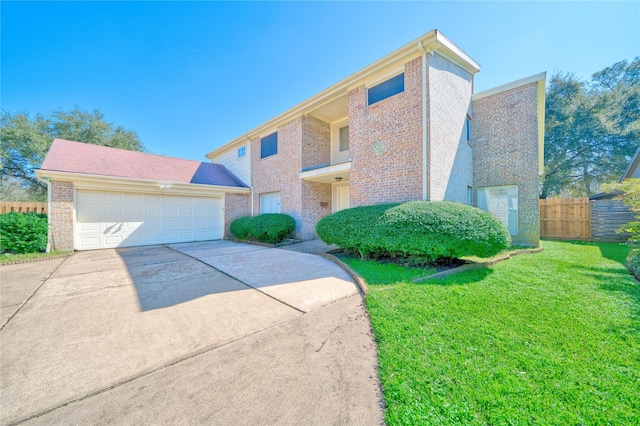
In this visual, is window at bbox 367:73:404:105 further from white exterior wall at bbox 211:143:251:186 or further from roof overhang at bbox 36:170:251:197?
roof overhang at bbox 36:170:251:197

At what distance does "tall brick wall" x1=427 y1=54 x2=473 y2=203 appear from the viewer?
6.61 meters

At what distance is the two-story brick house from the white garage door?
115cm

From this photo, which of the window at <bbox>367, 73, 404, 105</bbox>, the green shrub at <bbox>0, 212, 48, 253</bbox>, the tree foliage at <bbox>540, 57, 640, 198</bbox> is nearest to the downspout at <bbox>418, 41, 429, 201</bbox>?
the window at <bbox>367, 73, 404, 105</bbox>

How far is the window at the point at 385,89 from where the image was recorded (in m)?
7.05

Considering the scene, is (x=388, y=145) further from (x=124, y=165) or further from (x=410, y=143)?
(x=124, y=165)

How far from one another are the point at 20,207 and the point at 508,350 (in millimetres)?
13909

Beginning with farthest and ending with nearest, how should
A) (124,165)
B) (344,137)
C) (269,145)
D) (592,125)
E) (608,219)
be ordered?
1. (592,125)
2. (269,145)
3. (344,137)
4. (124,165)
5. (608,219)

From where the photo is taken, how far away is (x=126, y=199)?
9.30 meters

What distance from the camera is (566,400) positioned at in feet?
5.71

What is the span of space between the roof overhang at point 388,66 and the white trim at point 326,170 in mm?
2559

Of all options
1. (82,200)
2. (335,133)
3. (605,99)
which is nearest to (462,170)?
(335,133)

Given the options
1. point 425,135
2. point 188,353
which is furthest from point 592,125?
point 188,353

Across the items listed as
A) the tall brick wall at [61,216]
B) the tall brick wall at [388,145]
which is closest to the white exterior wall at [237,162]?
the tall brick wall at [61,216]

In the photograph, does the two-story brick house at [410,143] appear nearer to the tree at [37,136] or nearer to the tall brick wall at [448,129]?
the tall brick wall at [448,129]
